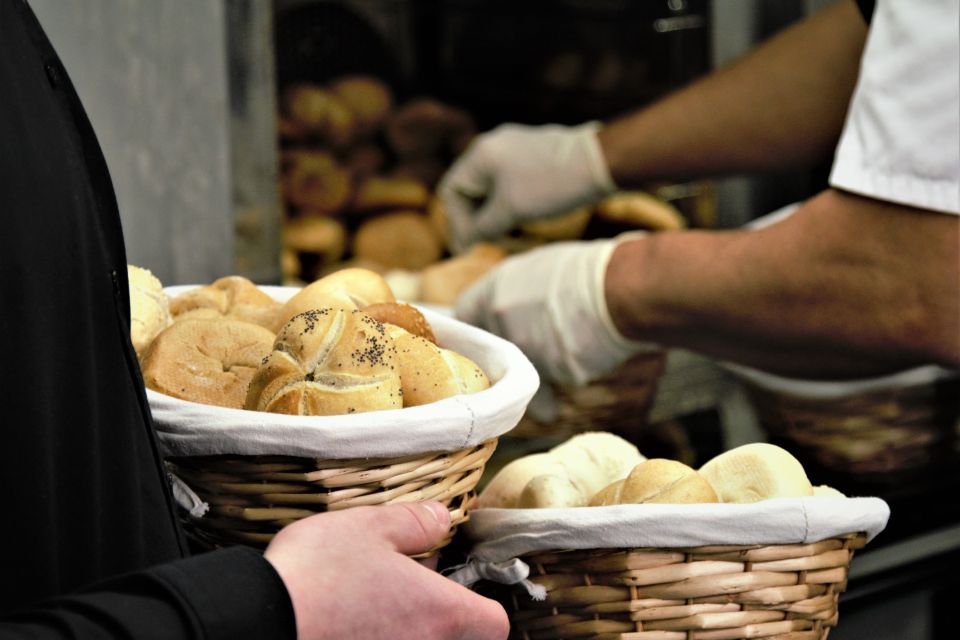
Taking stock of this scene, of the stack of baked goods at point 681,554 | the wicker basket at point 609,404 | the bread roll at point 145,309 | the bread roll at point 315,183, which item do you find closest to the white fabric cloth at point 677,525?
the stack of baked goods at point 681,554

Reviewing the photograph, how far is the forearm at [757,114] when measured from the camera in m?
2.02

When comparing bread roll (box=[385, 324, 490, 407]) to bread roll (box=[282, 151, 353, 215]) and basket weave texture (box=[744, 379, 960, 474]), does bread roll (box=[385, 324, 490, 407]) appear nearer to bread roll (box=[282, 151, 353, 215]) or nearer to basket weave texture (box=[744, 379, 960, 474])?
basket weave texture (box=[744, 379, 960, 474])

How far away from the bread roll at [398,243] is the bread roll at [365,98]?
0.80 ft

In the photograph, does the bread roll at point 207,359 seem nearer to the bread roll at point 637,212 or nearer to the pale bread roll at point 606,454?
the pale bread roll at point 606,454

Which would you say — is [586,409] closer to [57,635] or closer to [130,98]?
[130,98]

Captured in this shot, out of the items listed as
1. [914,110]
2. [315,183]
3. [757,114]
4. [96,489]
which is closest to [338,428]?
[96,489]

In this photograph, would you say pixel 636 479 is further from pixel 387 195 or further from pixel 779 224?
pixel 387 195

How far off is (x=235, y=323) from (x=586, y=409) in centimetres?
96

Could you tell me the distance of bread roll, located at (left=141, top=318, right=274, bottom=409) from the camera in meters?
0.90

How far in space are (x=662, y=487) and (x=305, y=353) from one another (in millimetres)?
301

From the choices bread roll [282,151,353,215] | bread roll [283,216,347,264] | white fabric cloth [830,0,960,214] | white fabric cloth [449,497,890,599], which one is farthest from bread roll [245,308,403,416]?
bread roll [282,151,353,215]

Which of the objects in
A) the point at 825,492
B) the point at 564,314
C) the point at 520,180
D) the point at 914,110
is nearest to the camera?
the point at 825,492

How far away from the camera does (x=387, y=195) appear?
259cm

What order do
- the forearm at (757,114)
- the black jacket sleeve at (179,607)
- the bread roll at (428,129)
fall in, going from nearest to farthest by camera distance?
the black jacket sleeve at (179,607)
the forearm at (757,114)
the bread roll at (428,129)
